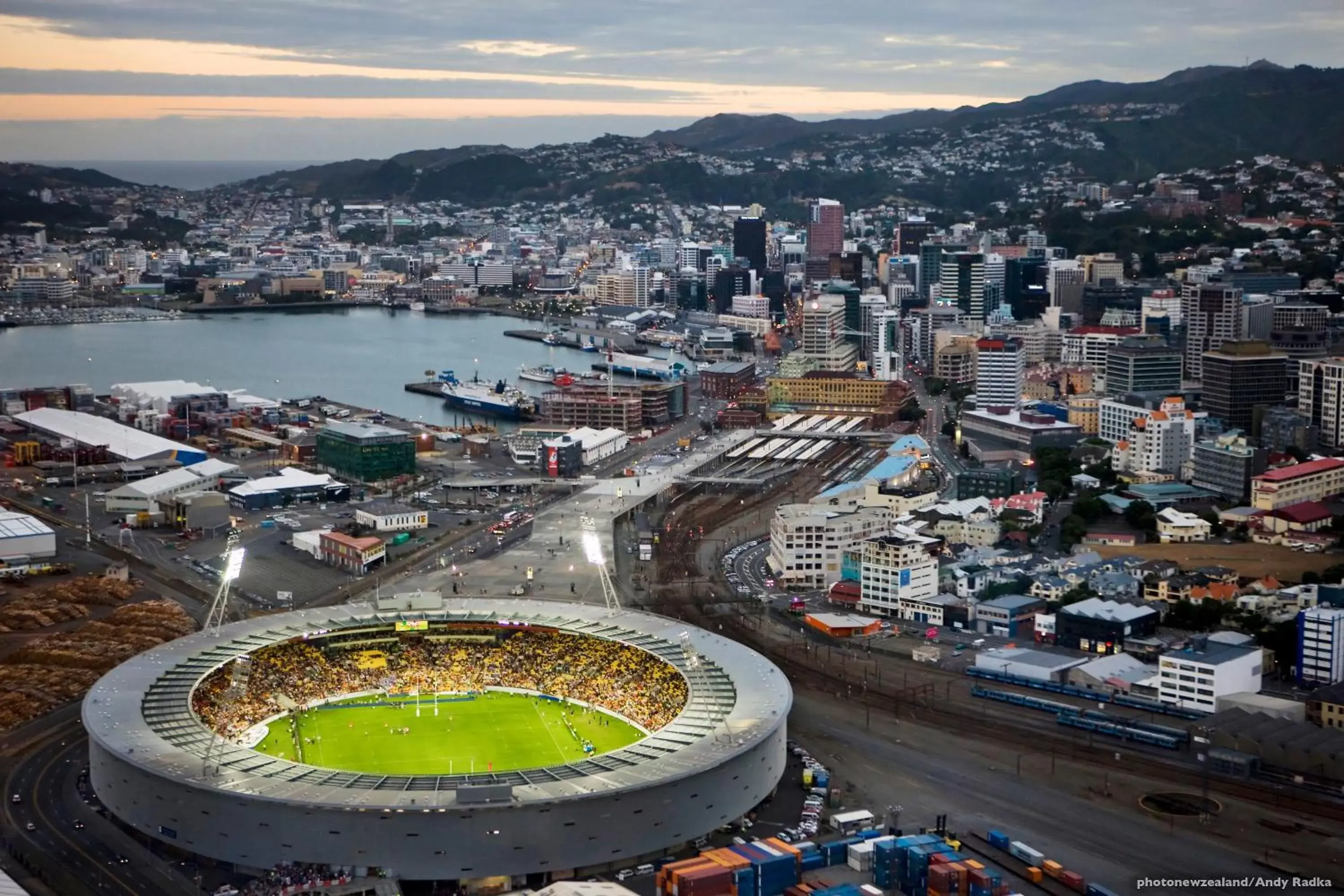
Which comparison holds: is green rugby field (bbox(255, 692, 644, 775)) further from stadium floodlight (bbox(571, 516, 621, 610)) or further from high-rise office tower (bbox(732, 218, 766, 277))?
high-rise office tower (bbox(732, 218, 766, 277))

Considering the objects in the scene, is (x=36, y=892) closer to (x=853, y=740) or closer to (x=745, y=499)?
(x=853, y=740)

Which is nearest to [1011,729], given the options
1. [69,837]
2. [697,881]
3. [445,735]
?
[697,881]

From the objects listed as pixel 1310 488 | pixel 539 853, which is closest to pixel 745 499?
pixel 1310 488

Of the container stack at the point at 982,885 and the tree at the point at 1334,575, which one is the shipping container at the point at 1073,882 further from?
the tree at the point at 1334,575

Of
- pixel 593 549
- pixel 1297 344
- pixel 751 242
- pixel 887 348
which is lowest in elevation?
pixel 593 549

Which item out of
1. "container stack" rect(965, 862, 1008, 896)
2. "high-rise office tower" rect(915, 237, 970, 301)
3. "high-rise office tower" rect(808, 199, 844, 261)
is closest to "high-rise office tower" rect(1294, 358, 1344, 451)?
"container stack" rect(965, 862, 1008, 896)

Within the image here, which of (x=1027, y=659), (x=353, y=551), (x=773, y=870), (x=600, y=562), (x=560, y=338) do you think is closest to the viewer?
(x=773, y=870)

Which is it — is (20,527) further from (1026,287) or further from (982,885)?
(1026,287)
